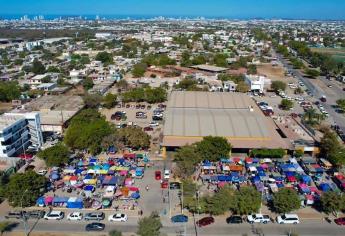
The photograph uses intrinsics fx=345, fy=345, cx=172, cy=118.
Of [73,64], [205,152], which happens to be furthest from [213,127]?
[73,64]

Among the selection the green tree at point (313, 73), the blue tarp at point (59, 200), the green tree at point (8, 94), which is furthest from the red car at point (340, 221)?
the green tree at point (313, 73)

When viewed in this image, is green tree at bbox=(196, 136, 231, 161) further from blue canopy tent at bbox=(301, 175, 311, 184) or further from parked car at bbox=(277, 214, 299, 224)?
parked car at bbox=(277, 214, 299, 224)

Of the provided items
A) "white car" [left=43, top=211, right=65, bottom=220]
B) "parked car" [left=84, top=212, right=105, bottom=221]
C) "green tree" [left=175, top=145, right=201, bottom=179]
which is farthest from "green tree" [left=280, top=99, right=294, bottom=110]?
"white car" [left=43, top=211, right=65, bottom=220]

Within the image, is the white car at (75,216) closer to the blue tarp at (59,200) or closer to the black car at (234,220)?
the blue tarp at (59,200)

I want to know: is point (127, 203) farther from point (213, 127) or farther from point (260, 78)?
point (260, 78)

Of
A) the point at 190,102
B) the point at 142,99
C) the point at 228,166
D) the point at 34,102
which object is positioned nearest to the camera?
the point at 228,166

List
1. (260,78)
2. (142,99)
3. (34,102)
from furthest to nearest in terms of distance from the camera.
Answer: (260,78) → (142,99) → (34,102)

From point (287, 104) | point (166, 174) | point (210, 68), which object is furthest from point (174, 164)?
point (210, 68)
